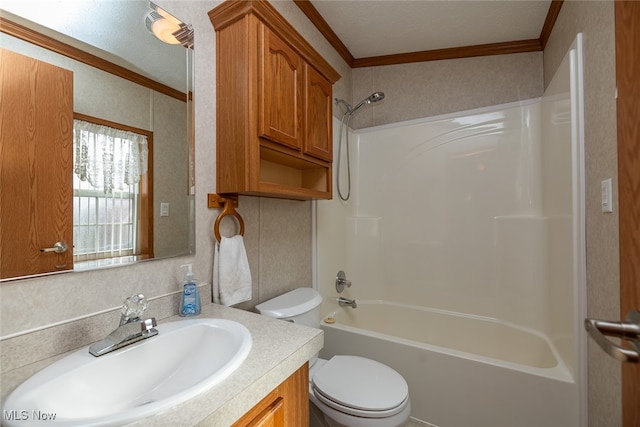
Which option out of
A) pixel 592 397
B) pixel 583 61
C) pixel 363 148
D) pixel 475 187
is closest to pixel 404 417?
pixel 592 397

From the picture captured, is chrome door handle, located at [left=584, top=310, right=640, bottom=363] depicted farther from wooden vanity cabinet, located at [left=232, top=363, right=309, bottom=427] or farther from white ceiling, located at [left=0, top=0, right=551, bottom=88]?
white ceiling, located at [left=0, top=0, right=551, bottom=88]

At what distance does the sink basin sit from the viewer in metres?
0.50

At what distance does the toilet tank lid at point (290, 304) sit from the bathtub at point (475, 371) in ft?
1.38

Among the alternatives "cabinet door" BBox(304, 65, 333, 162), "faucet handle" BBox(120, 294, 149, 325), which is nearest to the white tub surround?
"cabinet door" BBox(304, 65, 333, 162)

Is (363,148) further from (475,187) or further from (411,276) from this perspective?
(411,276)

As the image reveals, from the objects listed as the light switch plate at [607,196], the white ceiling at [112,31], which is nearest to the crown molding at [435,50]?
the white ceiling at [112,31]

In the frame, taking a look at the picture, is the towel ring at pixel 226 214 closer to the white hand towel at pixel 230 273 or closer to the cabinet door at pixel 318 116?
the white hand towel at pixel 230 273

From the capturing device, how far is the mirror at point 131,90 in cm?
73

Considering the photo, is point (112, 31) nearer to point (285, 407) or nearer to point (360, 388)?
point (285, 407)

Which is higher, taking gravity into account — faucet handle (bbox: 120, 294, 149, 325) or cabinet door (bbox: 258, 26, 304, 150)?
cabinet door (bbox: 258, 26, 304, 150)

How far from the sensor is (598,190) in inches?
43.4

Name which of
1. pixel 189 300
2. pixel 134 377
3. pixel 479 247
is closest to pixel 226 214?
pixel 189 300

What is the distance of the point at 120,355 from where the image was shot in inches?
27.3

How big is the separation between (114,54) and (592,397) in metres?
2.32
